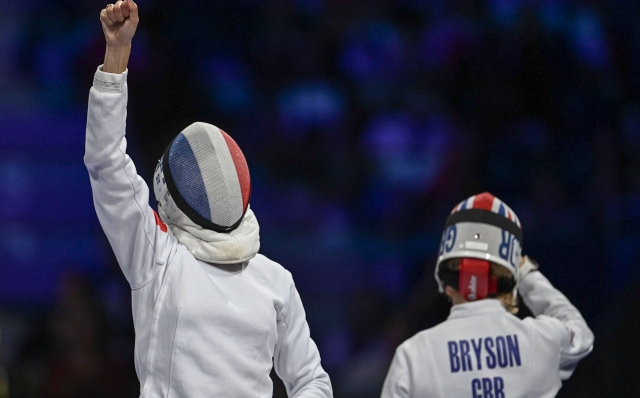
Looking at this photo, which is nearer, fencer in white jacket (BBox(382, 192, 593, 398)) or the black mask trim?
fencer in white jacket (BBox(382, 192, 593, 398))

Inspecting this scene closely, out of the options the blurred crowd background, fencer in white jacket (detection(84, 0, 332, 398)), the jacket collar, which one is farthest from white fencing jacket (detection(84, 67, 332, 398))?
the blurred crowd background

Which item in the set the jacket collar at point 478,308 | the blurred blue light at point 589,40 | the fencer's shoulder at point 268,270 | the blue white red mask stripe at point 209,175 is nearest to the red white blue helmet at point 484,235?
the jacket collar at point 478,308

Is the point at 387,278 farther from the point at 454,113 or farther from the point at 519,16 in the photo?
the point at 519,16

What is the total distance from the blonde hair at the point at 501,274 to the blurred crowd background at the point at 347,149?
1042 millimetres

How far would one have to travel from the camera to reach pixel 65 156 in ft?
12.8

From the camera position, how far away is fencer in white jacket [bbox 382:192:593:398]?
8.36 feet

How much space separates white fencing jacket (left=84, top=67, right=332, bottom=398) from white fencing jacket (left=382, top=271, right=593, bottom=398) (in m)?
0.81

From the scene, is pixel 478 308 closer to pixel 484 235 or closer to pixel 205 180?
pixel 484 235

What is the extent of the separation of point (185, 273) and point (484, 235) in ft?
4.08

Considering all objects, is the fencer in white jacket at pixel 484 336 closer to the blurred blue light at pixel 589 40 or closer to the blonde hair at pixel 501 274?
the blonde hair at pixel 501 274

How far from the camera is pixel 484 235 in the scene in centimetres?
265

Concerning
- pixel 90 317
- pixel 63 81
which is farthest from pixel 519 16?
pixel 90 317

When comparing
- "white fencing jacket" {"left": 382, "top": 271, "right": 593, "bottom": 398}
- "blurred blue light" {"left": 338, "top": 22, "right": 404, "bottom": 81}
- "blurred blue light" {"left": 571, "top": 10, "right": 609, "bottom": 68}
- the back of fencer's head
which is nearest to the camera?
the back of fencer's head

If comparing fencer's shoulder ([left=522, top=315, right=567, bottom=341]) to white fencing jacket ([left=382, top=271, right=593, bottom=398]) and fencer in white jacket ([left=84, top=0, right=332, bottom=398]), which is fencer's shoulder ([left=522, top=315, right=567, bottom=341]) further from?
fencer in white jacket ([left=84, top=0, right=332, bottom=398])
